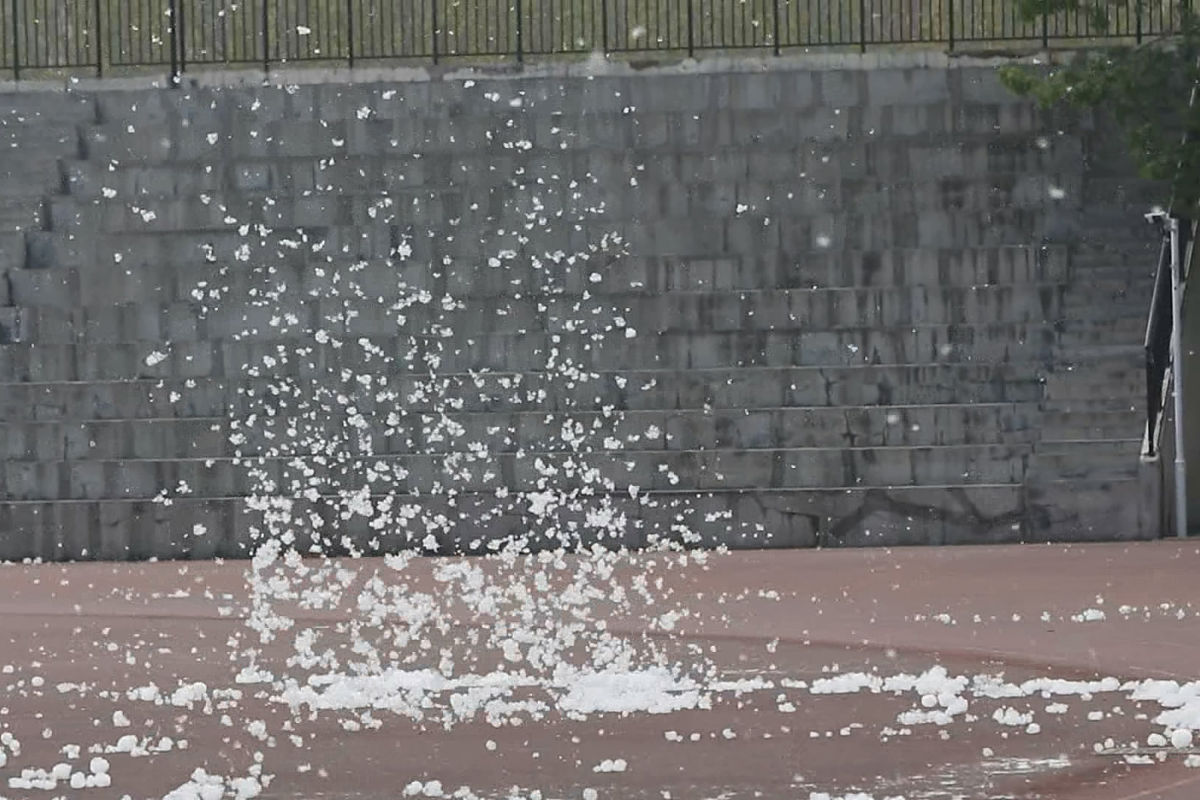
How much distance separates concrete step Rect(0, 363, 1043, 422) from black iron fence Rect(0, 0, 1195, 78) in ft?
15.6

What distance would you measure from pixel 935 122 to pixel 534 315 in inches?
149

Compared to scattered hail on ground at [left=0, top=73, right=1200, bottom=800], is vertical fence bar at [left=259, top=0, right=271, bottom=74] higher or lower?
higher

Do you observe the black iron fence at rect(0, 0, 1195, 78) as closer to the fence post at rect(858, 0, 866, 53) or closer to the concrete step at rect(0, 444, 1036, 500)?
the fence post at rect(858, 0, 866, 53)

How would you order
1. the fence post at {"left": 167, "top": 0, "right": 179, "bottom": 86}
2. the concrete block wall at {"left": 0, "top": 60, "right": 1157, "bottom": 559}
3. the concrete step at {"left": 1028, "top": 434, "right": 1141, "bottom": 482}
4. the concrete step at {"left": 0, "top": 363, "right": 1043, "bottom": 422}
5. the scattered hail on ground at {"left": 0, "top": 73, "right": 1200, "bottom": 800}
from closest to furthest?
the scattered hail on ground at {"left": 0, "top": 73, "right": 1200, "bottom": 800}
the concrete step at {"left": 1028, "top": 434, "right": 1141, "bottom": 482}
the concrete block wall at {"left": 0, "top": 60, "right": 1157, "bottom": 559}
the concrete step at {"left": 0, "top": 363, "right": 1043, "bottom": 422}
the fence post at {"left": 167, "top": 0, "right": 179, "bottom": 86}

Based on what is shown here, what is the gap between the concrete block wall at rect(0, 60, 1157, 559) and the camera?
20188mm

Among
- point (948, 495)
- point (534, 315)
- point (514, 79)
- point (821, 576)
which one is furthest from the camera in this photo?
point (514, 79)

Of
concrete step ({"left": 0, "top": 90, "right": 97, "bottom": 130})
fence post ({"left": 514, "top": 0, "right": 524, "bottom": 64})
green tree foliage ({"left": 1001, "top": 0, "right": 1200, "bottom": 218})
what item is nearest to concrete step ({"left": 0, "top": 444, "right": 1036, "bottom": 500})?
green tree foliage ({"left": 1001, "top": 0, "right": 1200, "bottom": 218})

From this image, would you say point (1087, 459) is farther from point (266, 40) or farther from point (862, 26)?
point (266, 40)

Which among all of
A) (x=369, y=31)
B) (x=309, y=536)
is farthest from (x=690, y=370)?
(x=369, y=31)

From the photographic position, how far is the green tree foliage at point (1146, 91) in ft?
63.1

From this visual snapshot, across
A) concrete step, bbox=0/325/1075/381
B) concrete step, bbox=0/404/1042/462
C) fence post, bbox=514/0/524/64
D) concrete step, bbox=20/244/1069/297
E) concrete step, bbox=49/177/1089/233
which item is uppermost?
fence post, bbox=514/0/524/64

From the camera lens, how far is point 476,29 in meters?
26.1

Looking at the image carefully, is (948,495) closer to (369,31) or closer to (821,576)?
(821,576)

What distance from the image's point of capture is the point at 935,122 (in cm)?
2230
